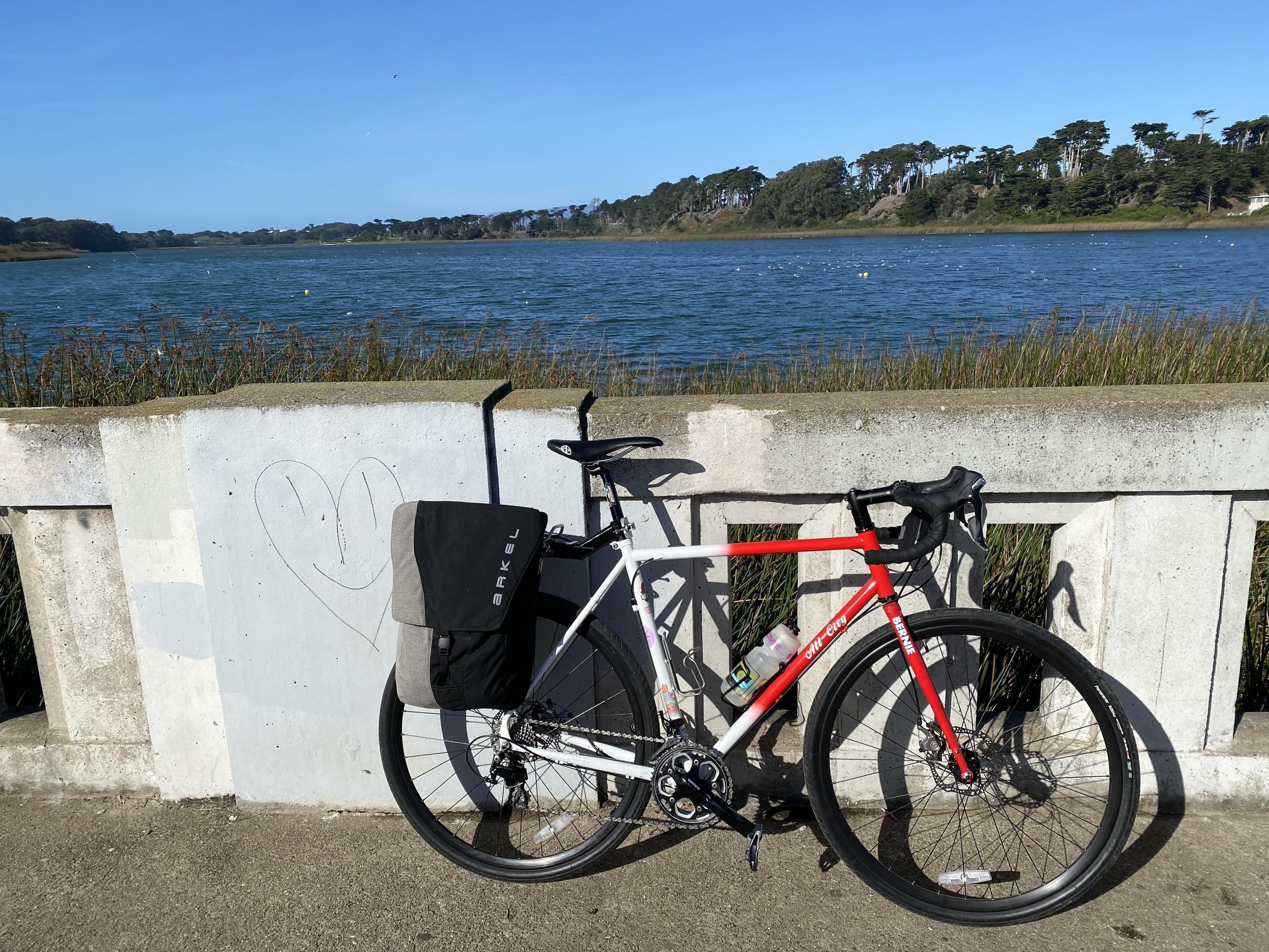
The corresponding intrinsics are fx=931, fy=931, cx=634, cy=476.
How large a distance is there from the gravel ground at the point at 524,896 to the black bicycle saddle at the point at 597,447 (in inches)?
50.4

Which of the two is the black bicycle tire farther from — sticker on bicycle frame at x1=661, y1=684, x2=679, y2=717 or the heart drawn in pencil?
the heart drawn in pencil

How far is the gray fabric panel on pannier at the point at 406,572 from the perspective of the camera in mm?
2564

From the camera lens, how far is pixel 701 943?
2496mm

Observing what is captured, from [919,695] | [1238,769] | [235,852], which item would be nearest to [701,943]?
[919,695]

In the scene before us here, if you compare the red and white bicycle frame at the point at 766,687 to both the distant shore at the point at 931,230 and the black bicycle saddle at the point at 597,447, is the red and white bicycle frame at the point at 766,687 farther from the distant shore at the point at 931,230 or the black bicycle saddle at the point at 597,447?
the distant shore at the point at 931,230

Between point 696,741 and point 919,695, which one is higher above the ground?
point 919,695

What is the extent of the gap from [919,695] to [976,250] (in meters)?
84.1

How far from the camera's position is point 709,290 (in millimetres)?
37406

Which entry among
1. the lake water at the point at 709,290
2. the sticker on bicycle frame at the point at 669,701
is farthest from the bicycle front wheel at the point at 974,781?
the lake water at the point at 709,290

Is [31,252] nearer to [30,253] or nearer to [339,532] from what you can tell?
[30,253]

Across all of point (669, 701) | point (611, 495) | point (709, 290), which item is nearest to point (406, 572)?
point (611, 495)

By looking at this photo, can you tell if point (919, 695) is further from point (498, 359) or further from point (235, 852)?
point (498, 359)

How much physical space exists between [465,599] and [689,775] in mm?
826

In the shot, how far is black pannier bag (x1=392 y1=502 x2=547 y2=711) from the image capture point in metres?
2.53
